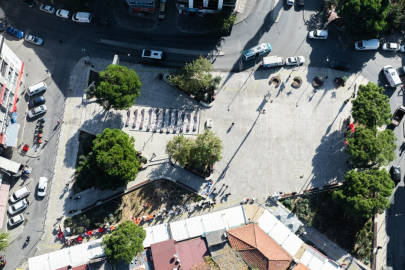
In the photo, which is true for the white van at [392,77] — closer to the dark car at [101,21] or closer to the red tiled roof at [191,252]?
the red tiled roof at [191,252]

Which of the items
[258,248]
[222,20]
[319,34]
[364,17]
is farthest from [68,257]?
[364,17]

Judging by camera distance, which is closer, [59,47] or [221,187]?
[221,187]

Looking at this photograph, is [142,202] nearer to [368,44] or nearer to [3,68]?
[3,68]

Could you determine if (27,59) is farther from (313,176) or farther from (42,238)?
(313,176)

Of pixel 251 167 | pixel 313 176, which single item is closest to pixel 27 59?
pixel 251 167

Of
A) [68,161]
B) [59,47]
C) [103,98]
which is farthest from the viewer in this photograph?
[59,47]

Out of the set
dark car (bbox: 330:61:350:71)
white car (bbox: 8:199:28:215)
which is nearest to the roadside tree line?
dark car (bbox: 330:61:350:71)
